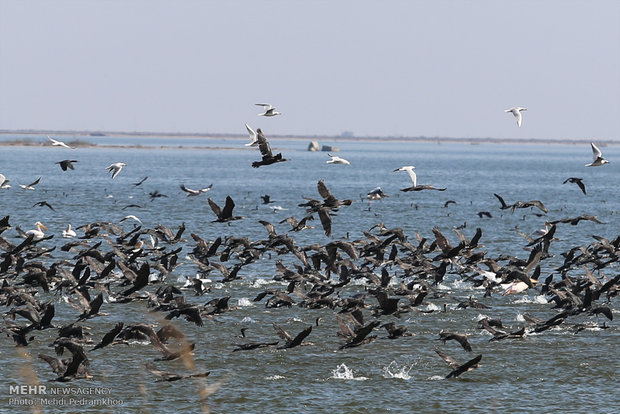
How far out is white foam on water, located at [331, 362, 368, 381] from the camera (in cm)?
2455

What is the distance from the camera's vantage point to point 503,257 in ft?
114

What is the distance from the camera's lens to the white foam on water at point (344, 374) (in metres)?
24.5

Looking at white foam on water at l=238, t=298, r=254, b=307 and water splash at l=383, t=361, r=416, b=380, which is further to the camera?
white foam on water at l=238, t=298, r=254, b=307

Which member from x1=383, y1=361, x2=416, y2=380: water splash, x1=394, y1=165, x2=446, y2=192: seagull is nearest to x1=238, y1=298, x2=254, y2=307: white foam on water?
x1=394, y1=165, x2=446, y2=192: seagull

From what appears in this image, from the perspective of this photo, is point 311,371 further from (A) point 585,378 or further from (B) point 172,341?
(A) point 585,378

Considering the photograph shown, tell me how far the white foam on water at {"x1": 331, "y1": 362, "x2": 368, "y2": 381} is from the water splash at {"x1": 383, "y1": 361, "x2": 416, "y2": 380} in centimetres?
75

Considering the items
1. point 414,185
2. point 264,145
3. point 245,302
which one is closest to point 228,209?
point 264,145

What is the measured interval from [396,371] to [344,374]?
1.47m

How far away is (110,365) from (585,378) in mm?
12069

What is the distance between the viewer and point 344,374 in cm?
2469

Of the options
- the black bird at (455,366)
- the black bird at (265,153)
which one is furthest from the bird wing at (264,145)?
the black bird at (455,366)

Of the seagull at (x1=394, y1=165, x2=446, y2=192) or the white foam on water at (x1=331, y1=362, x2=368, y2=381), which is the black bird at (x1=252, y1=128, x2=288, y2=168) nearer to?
the seagull at (x1=394, y1=165, x2=446, y2=192)

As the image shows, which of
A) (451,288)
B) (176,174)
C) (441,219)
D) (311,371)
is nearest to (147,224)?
(441,219)

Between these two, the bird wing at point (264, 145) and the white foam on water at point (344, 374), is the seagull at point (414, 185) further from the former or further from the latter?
the white foam on water at point (344, 374)
